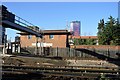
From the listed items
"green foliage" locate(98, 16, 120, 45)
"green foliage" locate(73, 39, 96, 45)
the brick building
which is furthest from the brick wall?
"green foliage" locate(73, 39, 96, 45)

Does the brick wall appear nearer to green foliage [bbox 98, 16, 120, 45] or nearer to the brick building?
the brick building

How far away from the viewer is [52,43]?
63656 millimetres

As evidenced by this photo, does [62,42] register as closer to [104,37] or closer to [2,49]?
[104,37]

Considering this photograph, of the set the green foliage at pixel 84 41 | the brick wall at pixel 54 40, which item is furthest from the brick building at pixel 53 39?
the green foliage at pixel 84 41

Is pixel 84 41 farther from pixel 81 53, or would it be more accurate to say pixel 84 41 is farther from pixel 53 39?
pixel 81 53

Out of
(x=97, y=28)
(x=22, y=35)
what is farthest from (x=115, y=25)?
(x=22, y=35)

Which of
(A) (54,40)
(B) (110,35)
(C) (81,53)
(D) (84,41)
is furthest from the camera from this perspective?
(D) (84,41)

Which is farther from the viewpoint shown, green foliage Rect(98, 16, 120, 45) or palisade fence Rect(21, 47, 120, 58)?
green foliage Rect(98, 16, 120, 45)

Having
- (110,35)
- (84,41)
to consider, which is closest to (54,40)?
(110,35)

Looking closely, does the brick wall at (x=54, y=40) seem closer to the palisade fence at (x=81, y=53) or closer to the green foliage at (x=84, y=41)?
the palisade fence at (x=81, y=53)

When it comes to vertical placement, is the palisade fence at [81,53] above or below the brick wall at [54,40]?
below

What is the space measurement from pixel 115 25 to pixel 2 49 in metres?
37.9

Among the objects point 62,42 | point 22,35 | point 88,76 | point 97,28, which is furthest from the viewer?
point 97,28

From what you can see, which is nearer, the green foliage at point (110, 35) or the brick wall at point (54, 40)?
the brick wall at point (54, 40)
